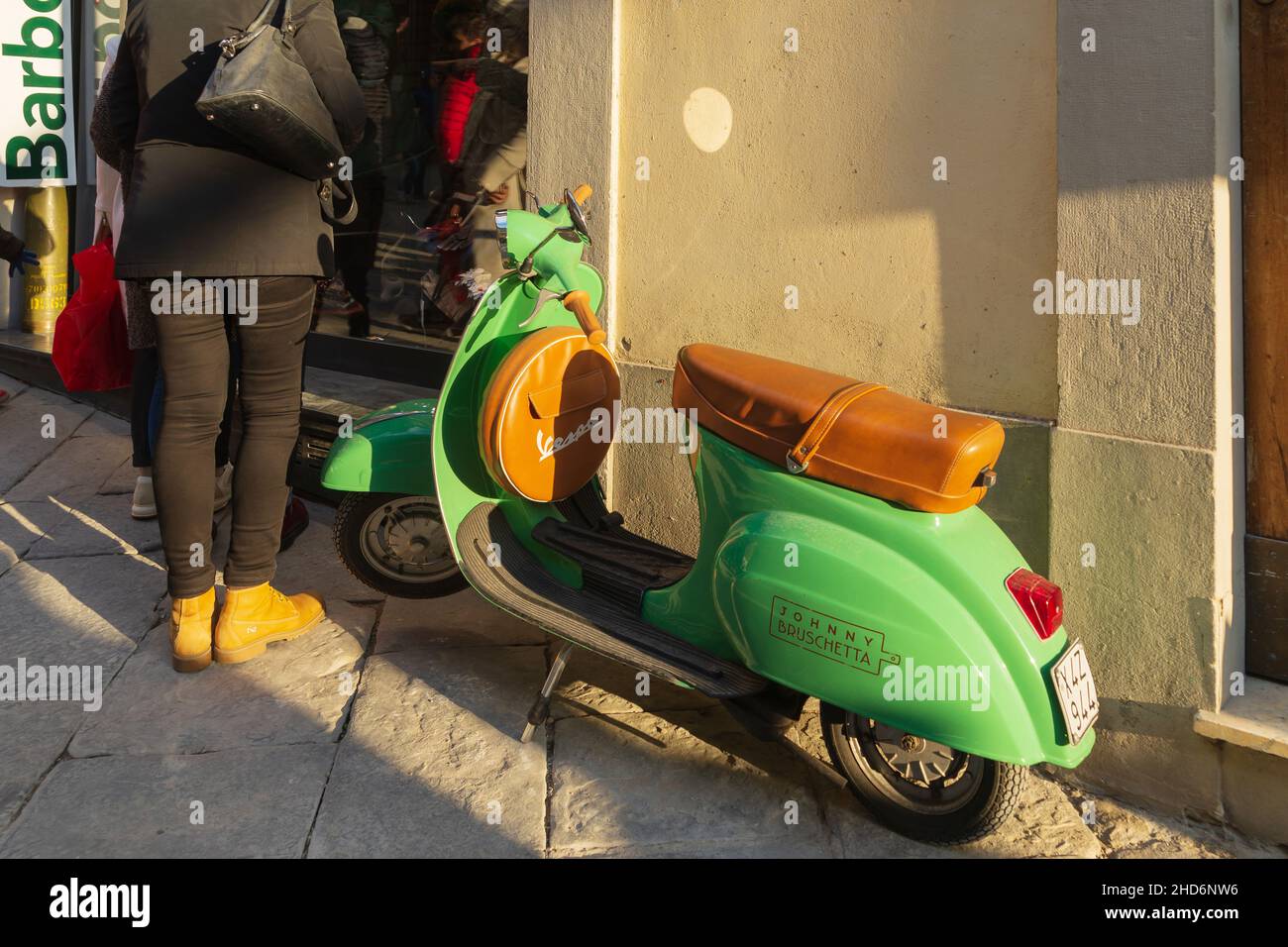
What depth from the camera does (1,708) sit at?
3.54m

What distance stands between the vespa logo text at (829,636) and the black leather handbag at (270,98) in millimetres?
1808

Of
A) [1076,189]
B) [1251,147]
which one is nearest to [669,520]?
[1076,189]

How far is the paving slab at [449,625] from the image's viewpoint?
3982mm

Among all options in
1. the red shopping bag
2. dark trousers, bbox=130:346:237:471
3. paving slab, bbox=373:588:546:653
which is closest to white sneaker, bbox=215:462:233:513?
dark trousers, bbox=130:346:237:471

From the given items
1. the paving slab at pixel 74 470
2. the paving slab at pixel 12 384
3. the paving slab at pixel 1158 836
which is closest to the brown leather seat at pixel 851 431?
the paving slab at pixel 1158 836

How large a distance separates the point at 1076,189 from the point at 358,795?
2.34 metres

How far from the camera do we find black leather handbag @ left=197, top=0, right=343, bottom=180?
3.10 meters

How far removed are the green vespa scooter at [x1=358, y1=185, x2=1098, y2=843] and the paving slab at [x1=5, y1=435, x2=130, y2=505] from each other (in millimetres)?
2895

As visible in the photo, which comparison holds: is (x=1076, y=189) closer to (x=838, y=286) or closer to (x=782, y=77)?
(x=838, y=286)

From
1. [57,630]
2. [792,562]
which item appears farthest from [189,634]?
[792,562]

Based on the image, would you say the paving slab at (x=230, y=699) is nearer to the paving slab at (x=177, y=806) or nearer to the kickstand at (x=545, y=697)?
the paving slab at (x=177, y=806)

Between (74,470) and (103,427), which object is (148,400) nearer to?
(74,470)

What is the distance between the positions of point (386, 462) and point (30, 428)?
3853 millimetres

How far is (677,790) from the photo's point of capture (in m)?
3.11
